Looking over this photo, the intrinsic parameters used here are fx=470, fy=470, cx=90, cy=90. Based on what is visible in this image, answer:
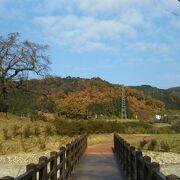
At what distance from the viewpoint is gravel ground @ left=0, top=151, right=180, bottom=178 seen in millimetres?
20750

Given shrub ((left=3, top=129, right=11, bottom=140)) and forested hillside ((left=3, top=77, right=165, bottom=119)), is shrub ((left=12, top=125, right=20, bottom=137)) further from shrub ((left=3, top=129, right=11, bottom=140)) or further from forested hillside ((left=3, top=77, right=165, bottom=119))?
forested hillside ((left=3, top=77, right=165, bottom=119))

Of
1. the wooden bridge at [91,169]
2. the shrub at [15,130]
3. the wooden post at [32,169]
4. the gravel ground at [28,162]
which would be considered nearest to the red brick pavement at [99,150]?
the gravel ground at [28,162]

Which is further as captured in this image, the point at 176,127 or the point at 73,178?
the point at 176,127

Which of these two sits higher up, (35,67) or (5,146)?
(35,67)

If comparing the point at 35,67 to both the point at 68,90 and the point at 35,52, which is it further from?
the point at 68,90

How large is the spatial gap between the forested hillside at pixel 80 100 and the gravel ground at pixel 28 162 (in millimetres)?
19724

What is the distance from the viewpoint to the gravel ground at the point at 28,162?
817 inches

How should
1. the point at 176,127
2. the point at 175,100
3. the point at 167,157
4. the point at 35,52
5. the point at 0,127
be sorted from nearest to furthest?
the point at 167,157, the point at 0,127, the point at 35,52, the point at 176,127, the point at 175,100

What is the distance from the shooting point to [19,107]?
62688mm

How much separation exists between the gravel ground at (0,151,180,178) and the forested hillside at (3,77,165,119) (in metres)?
19.7

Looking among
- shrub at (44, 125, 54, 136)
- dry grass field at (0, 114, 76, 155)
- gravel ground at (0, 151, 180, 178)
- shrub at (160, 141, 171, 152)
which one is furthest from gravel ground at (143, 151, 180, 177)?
shrub at (44, 125, 54, 136)

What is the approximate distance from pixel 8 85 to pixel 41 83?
737 cm

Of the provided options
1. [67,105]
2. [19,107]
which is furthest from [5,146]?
[67,105]

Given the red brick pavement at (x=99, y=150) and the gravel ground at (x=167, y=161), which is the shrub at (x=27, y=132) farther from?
the gravel ground at (x=167, y=161)
